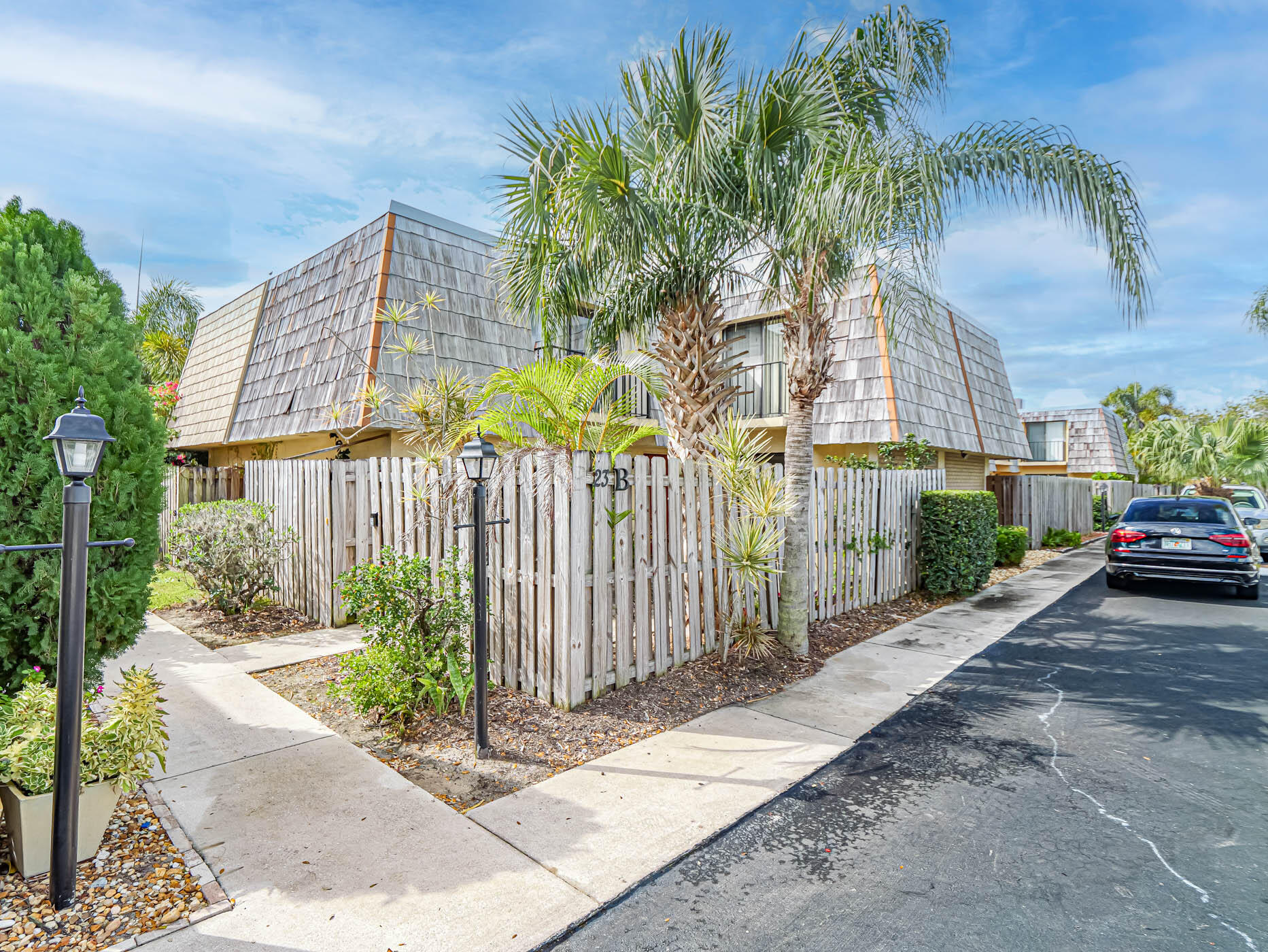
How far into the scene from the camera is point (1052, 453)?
3108 centimetres

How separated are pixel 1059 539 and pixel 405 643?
19305 mm

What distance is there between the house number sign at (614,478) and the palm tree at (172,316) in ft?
66.6

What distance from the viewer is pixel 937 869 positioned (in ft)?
9.47

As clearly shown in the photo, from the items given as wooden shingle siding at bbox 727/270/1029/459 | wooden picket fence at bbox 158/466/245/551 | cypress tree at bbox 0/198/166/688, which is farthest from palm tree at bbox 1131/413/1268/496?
wooden picket fence at bbox 158/466/245/551

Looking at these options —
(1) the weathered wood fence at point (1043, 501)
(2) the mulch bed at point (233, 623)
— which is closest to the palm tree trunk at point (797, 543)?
(2) the mulch bed at point (233, 623)

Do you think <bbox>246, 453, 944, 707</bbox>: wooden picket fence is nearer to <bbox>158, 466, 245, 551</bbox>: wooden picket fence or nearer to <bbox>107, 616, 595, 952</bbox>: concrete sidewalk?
<bbox>107, 616, 595, 952</bbox>: concrete sidewalk

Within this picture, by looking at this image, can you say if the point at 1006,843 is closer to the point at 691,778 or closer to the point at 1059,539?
the point at 691,778

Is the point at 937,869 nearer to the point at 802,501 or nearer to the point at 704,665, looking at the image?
the point at 704,665

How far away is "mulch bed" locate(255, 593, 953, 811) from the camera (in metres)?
3.76

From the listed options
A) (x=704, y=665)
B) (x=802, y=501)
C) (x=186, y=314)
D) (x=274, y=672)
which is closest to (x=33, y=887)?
(x=274, y=672)

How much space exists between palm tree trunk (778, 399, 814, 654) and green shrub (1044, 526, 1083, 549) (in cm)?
1535

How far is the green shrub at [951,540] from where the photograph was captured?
371 inches

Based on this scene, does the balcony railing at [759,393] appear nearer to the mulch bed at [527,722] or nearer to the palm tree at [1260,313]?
the mulch bed at [527,722]

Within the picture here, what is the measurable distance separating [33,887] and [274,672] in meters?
3.10
